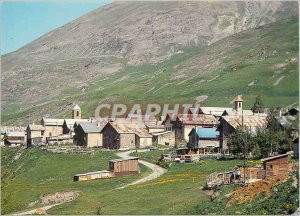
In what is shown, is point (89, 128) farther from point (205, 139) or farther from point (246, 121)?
point (246, 121)

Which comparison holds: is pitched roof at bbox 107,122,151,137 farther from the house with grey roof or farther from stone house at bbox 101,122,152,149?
the house with grey roof

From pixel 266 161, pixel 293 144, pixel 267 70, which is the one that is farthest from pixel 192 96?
pixel 266 161

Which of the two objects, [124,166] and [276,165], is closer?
[276,165]

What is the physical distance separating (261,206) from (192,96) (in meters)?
148

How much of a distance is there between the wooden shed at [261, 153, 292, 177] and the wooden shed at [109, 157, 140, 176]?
20.3m

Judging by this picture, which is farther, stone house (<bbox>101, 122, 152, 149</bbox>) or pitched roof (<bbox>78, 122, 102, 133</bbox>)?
pitched roof (<bbox>78, 122, 102, 133</bbox>)

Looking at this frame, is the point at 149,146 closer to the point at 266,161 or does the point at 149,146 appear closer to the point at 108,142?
the point at 108,142

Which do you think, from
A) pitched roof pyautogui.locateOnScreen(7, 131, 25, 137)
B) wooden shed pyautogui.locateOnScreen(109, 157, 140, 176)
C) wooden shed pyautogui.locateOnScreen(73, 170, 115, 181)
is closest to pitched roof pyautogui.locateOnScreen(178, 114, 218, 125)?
wooden shed pyautogui.locateOnScreen(109, 157, 140, 176)

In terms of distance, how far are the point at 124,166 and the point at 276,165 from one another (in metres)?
21.6

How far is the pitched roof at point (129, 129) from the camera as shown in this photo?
300ft

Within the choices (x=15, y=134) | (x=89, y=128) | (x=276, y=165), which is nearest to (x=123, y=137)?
(x=89, y=128)

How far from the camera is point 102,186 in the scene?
54.8 meters

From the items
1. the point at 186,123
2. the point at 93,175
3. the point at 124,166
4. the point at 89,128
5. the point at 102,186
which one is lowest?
the point at 102,186

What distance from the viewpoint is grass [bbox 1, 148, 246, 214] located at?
42000 mm
